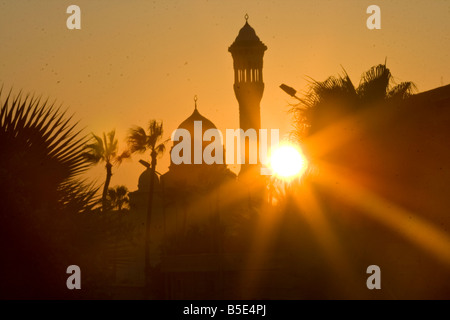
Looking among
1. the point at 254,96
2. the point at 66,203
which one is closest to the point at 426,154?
the point at 66,203

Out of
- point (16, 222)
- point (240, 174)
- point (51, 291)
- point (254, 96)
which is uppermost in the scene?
point (254, 96)

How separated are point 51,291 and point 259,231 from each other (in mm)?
7893

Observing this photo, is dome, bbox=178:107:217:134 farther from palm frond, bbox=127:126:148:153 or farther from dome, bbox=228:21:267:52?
palm frond, bbox=127:126:148:153

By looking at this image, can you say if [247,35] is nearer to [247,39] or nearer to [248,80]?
[247,39]

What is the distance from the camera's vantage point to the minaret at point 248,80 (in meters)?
82.4

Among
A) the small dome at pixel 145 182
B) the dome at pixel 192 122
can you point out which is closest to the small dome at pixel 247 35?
the dome at pixel 192 122

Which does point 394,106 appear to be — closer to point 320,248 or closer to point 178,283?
point 320,248

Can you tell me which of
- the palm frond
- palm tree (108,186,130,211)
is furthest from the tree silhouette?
palm tree (108,186,130,211)

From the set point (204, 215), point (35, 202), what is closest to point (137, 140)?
point (204, 215)

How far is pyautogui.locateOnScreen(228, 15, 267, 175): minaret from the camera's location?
82438 mm

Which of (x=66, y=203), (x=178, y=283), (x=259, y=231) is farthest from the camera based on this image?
(x=178, y=283)

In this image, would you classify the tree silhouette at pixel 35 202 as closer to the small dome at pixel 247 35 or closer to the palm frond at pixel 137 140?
the palm frond at pixel 137 140

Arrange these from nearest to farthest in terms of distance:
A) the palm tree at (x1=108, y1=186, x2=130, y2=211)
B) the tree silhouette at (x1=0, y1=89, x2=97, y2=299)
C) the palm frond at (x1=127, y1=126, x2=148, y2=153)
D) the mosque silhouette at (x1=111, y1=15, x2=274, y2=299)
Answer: the tree silhouette at (x1=0, y1=89, x2=97, y2=299), the mosque silhouette at (x1=111, y1=15, x2=274, y2=299), the palm frond at (x1=127, y1=126, x2=148, y2=153), the palm tree at (x1=108, y1=186, x2=130, y2=211)

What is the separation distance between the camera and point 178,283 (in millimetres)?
37031
